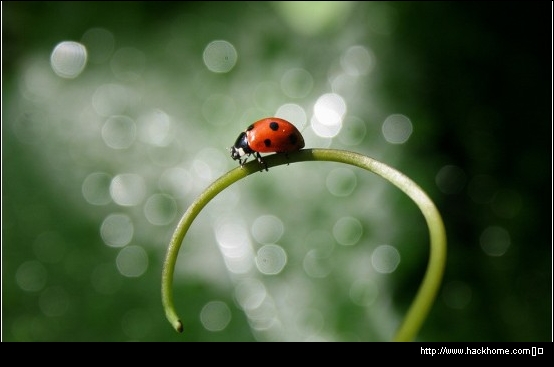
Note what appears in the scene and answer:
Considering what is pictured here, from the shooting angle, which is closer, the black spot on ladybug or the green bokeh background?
the black spot on ladybug

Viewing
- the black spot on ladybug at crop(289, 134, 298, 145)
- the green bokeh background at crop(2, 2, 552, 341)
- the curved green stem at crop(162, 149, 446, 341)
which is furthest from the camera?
the green bokeh background at crop(2, 2, 552, 341)

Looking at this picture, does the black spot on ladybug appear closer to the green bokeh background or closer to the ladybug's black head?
the ladybug's black head

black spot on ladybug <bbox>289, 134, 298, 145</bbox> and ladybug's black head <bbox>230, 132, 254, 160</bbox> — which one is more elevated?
black spot on ladybug <bbox>289, 134, 298, 145</bbox>

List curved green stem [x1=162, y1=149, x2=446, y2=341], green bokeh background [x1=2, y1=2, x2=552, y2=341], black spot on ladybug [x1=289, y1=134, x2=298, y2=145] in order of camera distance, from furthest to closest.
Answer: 1. green bokeh background [x1=2, y1=2, x2=552, y2=341]
2. black spot on ladybug [x1=289, y1=134, x2=298, y2=145]
3. curved green stem [x1=162, y1=149, x2=446, y2=341]

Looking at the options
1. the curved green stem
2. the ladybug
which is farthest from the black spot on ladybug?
the curved green stem
